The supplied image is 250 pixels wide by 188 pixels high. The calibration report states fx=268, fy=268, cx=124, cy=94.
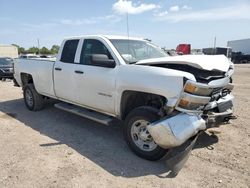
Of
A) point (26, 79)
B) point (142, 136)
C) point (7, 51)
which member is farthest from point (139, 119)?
point (7, 51)

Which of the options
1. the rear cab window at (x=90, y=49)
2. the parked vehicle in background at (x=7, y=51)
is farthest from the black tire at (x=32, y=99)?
the parked vehicle in background at (x=7, y=51)

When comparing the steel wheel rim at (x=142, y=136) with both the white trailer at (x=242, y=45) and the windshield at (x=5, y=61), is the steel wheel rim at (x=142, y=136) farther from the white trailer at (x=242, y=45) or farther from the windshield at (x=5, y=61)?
the white trailer at (x=242, y=45)

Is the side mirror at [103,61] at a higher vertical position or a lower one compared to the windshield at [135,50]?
lower

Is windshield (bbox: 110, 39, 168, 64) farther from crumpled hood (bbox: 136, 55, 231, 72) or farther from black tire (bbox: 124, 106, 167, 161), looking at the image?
black tire (bbox: 124, 106, 167, 161)

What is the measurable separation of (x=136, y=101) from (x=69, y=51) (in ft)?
7.07

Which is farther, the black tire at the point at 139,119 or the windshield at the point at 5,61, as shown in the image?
the windshield at the point at 5,61

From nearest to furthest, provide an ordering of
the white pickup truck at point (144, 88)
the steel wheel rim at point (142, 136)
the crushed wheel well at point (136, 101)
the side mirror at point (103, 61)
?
the white pickup truck at point (144, 88) → the steel wheel rim at point (142, 136) → the crushed wheel well at point (136, 101) → the side mirror at point (103, 61)

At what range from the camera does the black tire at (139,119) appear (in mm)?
4090

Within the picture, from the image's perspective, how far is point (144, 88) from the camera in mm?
4125

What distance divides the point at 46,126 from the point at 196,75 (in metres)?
3.61

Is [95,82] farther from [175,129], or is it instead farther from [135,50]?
[175,129]

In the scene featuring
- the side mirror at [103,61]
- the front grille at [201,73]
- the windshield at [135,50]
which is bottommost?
the front grille at [201,73]

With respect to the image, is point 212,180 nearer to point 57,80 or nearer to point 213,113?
point 213,113

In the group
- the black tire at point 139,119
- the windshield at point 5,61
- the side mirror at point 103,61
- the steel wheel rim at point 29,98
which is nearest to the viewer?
the black tire at point 139,119
